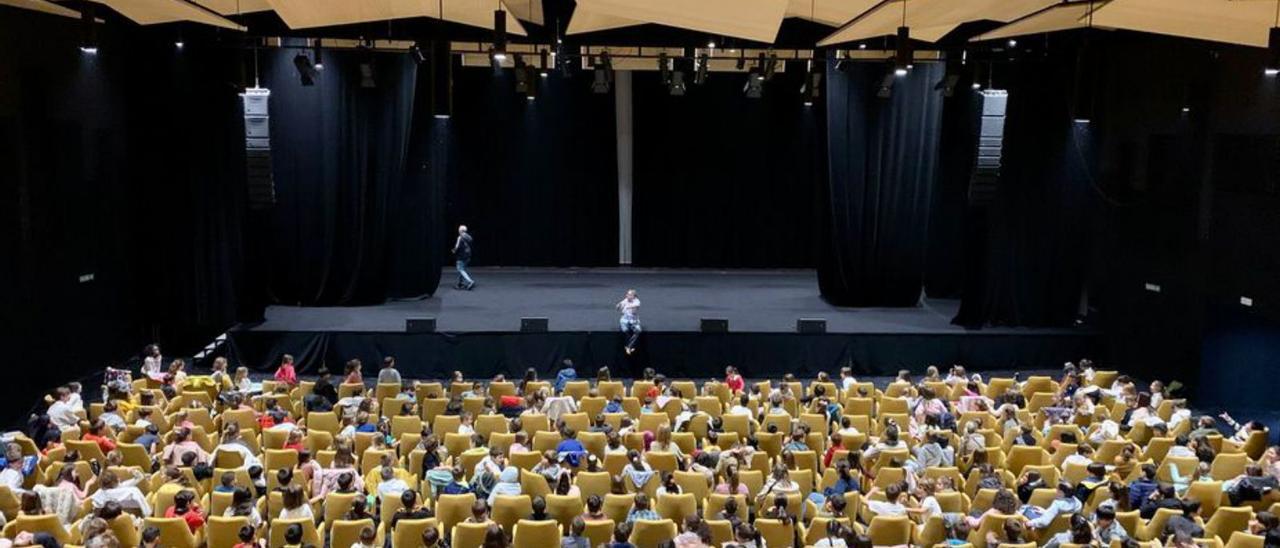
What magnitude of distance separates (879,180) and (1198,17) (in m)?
8.72

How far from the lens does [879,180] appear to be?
20516 mm

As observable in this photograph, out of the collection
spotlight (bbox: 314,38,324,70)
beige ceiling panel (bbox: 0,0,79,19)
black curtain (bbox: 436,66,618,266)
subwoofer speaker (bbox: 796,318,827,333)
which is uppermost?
beige ceiling panel (bbox: 0,0,79,19)

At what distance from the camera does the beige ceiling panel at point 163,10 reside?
12.7 meters

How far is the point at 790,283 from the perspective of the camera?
24.0 meters

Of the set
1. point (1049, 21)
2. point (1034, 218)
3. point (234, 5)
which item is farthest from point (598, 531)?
point (1034, 218)

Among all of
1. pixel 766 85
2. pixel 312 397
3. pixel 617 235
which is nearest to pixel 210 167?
pixel 312 397

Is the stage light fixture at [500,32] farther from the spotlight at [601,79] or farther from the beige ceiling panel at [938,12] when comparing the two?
the spotlight at [601,79]

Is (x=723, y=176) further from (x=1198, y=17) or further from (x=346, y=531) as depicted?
(x=346, y=531)

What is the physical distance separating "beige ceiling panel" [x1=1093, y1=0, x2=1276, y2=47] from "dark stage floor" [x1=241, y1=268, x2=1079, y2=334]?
6440 mm

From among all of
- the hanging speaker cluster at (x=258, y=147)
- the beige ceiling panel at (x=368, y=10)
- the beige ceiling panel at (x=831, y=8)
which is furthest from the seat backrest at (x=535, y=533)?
the hanging speaker cluster at (x=258, y=147)

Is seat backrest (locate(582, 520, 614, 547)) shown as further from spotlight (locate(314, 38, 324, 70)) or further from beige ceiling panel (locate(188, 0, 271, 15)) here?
spotlight (locate(314, 38, 324, 70))

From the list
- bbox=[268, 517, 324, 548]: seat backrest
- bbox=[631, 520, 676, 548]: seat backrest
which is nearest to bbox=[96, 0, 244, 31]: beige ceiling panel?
bbox=[268, 517, 324, 548]: seat backrest

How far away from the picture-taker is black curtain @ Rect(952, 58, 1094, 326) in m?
18.9

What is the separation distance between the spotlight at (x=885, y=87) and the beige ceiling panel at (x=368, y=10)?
21.4 ft
